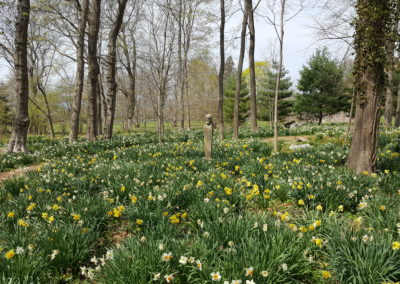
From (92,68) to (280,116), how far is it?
21.8 meters

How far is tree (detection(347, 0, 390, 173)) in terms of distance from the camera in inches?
170

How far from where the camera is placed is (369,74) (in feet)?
14.5

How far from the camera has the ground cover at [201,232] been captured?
1920mm

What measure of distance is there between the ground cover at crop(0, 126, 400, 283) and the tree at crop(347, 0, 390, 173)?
0.78 metres

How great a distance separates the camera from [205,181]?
4.20 meters

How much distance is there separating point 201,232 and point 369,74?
13.7 feet

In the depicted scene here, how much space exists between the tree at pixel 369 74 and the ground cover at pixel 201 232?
0.78 metres

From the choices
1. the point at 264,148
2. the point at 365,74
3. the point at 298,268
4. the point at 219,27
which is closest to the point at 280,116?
the point at 219,27

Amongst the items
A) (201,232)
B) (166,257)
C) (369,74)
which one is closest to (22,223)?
(166,257)

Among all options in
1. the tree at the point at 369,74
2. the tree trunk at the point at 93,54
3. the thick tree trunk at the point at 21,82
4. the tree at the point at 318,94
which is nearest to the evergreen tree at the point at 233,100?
the tree at the point at 318,94

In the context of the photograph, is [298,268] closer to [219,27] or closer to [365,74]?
[365,74]

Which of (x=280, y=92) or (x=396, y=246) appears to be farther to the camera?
(x=280, y=92)

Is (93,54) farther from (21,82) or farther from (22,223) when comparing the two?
(22,223)

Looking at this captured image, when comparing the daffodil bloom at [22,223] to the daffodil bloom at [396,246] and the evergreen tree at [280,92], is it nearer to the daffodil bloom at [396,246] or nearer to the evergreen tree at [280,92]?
the daffodil bloom at [396,246]
